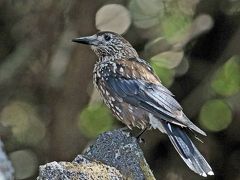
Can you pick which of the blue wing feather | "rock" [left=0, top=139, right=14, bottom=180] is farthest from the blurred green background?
the blue wing feather

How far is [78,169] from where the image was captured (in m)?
4.27

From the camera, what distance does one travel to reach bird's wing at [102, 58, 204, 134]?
6.07m

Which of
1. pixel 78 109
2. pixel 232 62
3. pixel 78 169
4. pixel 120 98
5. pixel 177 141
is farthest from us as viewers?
pixel 78 109

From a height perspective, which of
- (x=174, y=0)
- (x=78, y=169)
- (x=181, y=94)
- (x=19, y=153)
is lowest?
(x=19, y=153)

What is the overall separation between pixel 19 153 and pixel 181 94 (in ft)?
5.52

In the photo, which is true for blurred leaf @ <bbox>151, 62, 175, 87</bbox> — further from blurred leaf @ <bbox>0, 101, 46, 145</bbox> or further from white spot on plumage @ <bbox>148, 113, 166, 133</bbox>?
white spot on plumage @ <bbox>148, 113, 166, 133</bbox>

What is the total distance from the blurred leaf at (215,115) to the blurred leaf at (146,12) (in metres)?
0.88

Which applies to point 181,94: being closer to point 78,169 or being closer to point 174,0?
point 174,0

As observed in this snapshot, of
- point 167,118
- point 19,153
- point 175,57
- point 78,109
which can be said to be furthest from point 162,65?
point 167,118

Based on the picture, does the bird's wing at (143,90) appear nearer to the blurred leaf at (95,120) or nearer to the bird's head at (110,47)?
the bird's head at (110,47)

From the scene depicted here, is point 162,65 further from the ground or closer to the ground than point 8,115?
further from the ground

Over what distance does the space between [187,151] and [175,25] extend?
289 centimetres

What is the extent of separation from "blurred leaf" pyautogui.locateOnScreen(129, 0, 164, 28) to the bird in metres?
1.68

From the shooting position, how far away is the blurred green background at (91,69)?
872cm
